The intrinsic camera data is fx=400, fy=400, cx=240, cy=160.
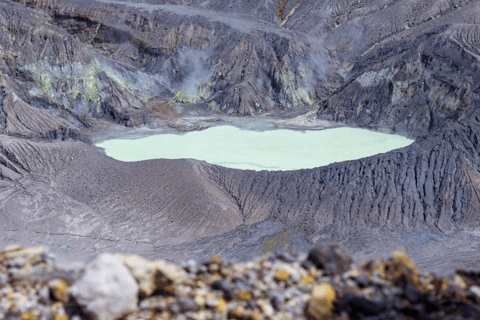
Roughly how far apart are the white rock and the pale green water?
14.0m

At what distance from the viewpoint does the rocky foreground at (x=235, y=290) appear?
3479mm

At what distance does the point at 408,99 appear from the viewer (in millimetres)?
23703

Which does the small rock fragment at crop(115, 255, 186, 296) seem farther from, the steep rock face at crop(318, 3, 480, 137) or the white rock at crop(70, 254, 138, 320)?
the steep rock face at crop(318, 3, 480, 137)

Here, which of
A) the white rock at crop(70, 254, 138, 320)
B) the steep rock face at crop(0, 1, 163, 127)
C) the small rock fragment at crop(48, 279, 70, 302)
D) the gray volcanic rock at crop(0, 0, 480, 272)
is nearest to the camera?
the white rock at crop(70, 254, 138, 320)

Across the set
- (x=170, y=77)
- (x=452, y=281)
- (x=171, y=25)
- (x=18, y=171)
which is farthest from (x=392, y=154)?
(x=171, y=25)

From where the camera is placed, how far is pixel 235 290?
3.76 meters

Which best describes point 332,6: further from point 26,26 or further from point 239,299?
point 239,299

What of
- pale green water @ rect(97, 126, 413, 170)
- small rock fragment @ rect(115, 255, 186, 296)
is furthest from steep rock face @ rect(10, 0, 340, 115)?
small rock fragment @ rect(115, 255, 186, 296)

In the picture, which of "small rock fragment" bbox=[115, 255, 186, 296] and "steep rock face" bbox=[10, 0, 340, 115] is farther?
"steep rock face" bbox=[10, 0, 340, 115]

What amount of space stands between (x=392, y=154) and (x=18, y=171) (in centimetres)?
1278

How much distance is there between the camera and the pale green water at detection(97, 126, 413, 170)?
18.4 metres

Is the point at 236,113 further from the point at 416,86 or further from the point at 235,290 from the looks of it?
the point at 235,290

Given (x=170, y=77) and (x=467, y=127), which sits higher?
(x=170, y=77)

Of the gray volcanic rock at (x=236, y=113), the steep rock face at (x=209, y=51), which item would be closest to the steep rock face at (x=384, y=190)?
the gray volcanic rock at (x=236, y=113)
